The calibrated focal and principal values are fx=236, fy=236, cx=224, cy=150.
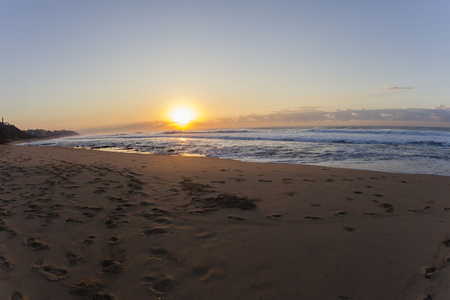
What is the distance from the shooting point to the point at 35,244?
10.5 ft

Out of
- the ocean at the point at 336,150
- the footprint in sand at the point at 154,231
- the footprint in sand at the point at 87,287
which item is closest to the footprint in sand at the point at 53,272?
the footprint in sand at the point at 87,287

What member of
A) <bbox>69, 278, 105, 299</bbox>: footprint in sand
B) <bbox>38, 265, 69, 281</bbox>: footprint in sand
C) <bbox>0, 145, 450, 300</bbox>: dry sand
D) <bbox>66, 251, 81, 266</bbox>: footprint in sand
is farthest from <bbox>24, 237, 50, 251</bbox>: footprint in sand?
<bbox>69, 278, 105, 299</bbox>: footprint in sand

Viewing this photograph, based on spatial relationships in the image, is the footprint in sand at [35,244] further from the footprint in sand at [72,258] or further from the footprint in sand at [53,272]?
the footprint in sand at [53,272]

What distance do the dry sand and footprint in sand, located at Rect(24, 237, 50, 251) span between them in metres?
0.01

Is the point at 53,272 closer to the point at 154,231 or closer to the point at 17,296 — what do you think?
the point at 17,296

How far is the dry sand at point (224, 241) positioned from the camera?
7.98ft

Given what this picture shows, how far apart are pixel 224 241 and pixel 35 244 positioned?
8.44 feet

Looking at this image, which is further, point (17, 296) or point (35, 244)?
point (35, 244)

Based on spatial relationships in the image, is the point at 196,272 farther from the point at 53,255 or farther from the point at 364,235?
the point at 364,235

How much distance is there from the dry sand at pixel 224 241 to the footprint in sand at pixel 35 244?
0.05 feet

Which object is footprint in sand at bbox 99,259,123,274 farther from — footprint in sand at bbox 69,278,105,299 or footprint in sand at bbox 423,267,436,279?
footprint in sand at bbox 423,267,436,279

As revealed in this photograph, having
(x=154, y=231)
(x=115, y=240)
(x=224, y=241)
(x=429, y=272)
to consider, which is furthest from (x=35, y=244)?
(x=429, y=272)

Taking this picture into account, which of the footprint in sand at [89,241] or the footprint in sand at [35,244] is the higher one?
the footprint in sand at [35,244]

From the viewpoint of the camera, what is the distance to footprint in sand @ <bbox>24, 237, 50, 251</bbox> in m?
3.14
